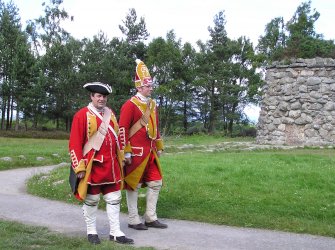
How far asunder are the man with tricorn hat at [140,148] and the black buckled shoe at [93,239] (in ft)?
3.05

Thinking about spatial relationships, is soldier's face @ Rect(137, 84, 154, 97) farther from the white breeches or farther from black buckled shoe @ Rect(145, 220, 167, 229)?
black buckled shoe @ Rect(145, 220, 167, 229)

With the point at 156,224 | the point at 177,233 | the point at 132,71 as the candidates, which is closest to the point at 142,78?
the point at 156,224

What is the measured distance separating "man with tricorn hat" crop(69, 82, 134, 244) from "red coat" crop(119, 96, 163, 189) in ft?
1.93

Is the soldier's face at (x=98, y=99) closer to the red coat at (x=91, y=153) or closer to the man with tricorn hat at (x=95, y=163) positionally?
the man with tricorn hat at (x=95, y=163)

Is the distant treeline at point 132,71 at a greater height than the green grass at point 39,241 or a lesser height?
greater

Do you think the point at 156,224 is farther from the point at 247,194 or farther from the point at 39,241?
the point at 247,194

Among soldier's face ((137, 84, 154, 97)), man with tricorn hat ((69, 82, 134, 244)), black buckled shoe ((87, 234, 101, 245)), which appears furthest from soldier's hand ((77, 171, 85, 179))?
soldier's face ((137, 84, 154, 97))

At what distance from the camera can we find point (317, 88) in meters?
20.5

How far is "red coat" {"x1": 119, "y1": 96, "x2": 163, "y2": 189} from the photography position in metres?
6.77

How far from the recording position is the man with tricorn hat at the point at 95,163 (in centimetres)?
599

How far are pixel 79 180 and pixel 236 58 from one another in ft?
117

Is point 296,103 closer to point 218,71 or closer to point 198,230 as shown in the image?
point 198,230

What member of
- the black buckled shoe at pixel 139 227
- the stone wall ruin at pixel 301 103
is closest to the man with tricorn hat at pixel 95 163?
the black buckled shoe at pixel 139 227

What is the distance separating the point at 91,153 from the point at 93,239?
1.05 m
